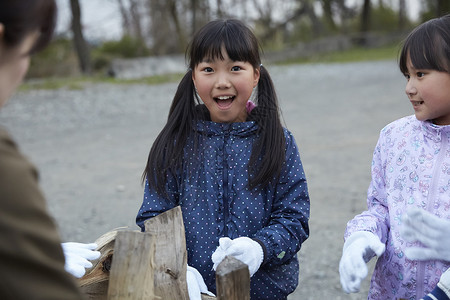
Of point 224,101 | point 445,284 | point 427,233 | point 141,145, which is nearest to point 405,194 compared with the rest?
point 427,233

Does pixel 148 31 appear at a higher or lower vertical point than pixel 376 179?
lower

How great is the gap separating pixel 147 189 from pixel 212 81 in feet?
1.59

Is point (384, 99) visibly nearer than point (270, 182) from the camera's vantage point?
No

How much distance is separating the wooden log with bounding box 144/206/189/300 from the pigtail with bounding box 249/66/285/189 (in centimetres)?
46

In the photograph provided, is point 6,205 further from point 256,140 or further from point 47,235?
point 256,140

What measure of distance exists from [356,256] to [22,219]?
3.79ft

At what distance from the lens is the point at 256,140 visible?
220cm

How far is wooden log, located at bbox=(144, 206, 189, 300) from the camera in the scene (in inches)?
68.5

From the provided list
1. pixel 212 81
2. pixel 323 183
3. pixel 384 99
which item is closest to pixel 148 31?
pixel 384 99

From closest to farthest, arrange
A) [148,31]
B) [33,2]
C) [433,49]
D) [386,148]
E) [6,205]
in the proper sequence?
[6,205]
[33,2]
[433,49]
[386,148]
[148,31]

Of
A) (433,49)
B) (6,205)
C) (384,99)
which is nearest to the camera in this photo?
(6,205)

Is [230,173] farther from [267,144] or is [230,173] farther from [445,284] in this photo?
[445,284]

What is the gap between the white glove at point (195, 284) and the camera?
1841 mm

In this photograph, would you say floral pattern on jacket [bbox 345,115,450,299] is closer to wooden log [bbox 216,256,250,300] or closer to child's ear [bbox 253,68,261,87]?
child's ear [bbox 253,68,261,87]
